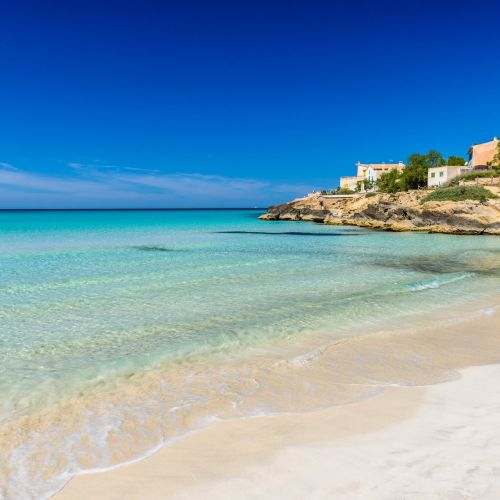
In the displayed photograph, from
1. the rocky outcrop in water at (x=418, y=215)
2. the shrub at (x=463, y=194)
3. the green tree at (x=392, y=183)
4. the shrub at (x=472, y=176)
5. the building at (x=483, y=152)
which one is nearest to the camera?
the rocky outcrop in water at (x=418, y=215)

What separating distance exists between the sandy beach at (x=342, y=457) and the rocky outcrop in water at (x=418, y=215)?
42.6 metres

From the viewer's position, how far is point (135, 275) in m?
17.7

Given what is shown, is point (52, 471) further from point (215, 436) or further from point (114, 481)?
point (215, 436)

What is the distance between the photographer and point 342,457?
426 centimetres

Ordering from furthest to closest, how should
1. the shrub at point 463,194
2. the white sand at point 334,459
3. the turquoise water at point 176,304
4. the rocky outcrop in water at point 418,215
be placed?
the shrub at point 463,194 → the rocky outcrop in water at point 418,215 → the turquoise water at point 176,304 → the white sand at point 334,459

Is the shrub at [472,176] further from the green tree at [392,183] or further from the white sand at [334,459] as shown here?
the white sand at [334,459]

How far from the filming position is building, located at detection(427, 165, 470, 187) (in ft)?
222

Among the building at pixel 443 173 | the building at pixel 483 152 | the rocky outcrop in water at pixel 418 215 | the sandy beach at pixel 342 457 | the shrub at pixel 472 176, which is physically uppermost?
the building at pixel 483 152

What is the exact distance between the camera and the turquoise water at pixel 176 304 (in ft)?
24.4

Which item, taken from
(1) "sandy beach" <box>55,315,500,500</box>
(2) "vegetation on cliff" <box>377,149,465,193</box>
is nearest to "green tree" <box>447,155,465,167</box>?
(2) "vegetation on cliff" <box>377,149,465,193</box>

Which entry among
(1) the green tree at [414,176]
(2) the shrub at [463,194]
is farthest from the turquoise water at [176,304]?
(1) the green tree at [414,176]

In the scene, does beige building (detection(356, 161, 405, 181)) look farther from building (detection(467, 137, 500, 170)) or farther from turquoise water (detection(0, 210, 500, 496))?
turquoise water (detection(0, 210, 500, 496))

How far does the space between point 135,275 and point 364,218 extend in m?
47.6

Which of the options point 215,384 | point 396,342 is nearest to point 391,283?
point 396,342
